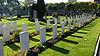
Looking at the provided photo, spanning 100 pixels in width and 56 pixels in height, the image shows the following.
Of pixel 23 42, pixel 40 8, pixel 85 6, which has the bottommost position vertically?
pixel 23 42

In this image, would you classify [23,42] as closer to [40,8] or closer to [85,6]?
[40,8]

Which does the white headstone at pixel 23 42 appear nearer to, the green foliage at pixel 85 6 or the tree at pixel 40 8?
the tree at pixel 40 8

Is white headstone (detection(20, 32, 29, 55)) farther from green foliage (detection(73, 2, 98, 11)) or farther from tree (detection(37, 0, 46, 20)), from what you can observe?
green foliage (detection(73, 2, 98, 11))

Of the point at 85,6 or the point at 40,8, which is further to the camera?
the point at 85,6

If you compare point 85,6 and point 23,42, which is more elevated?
point 85,6

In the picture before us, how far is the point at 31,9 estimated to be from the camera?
20.6m

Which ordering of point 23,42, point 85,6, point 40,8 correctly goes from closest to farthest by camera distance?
point 23,42
point 40,8
point 85,6

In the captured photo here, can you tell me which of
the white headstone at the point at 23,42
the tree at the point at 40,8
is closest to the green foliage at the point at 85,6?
the tree at the point at 40,8

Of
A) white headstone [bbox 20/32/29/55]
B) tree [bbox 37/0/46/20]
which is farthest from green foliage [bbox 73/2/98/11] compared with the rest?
white headstone [bbox 20/32/29/55]

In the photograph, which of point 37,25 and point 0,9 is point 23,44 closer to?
point 37,25

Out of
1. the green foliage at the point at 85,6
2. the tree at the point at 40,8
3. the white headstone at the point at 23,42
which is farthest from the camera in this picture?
the green foliage at the point at 85,6

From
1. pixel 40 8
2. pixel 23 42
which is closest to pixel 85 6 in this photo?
pixel 40 8

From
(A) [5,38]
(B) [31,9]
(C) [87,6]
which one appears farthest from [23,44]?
(C) [87,6]

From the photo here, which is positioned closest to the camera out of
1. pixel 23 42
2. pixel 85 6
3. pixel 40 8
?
pixel 23 42
